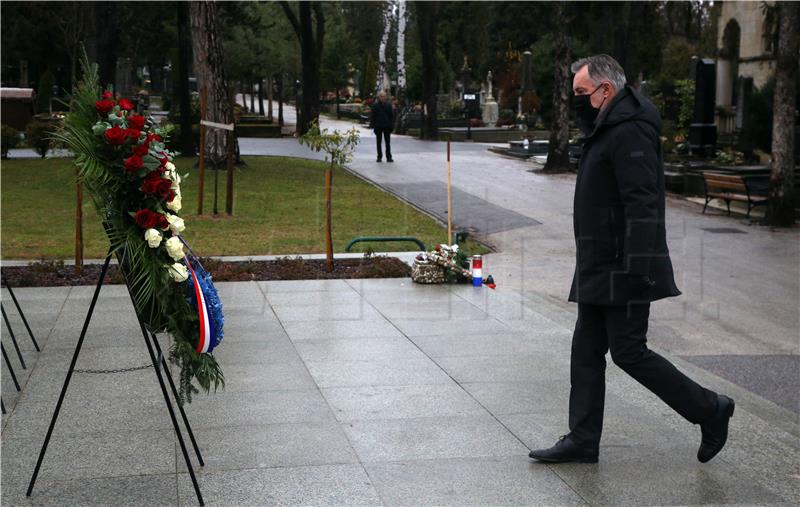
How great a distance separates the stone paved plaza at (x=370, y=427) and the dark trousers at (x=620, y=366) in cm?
30

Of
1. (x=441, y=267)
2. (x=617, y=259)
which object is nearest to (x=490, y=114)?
(x=441, y=267)

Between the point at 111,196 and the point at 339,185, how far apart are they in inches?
791

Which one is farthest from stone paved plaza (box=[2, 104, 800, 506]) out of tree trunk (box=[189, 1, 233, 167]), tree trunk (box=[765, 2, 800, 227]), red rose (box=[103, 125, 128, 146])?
tree trunk (box=[189, 1, 233, 167])

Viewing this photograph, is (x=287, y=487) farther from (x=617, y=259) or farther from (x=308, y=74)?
(x=308, y=74)

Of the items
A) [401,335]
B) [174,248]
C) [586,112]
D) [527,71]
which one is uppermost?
[527,71]

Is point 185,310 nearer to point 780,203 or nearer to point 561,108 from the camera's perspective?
point 780,203

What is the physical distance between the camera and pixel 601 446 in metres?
6.34

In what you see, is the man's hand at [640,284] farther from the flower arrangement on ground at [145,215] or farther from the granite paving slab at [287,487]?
the flower arrangement on ground at [145,215]

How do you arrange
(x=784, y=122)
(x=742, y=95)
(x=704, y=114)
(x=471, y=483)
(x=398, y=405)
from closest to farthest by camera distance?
1. (x=471, y=483)
2. (x=398, y=405)
3. (x=784, y=122)
4. (x=704, y=114)
5. (x=742, y=95)

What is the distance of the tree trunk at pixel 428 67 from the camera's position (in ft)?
153

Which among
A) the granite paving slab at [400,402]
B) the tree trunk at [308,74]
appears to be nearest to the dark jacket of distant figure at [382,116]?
the tree trunk at [308,74]

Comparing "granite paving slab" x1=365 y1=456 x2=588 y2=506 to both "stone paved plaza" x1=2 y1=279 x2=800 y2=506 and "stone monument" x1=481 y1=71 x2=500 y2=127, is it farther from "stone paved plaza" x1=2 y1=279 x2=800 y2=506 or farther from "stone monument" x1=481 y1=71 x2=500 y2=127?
"stone monument" x1=481 y1=71 x2=500 y2=127

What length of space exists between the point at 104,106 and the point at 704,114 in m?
27.8

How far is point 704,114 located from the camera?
1231 inches
